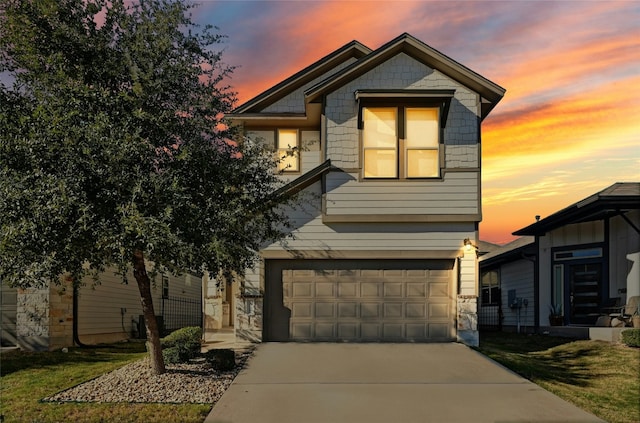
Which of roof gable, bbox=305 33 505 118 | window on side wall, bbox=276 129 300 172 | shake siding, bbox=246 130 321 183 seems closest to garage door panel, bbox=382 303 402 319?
shake siding, bbox=246 130 321 183

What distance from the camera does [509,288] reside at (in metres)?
26.6

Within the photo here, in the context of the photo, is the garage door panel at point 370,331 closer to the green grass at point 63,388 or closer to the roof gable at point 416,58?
the green grass at point 63,388

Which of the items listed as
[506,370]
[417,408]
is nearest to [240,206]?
[417,408]

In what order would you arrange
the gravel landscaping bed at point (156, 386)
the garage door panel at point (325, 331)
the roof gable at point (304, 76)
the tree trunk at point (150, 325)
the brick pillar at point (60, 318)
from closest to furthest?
the gravel landscaping bed at point (156, 386)
the tree trunk at point (150, 325)
the garage door panel at point (325, 331)
the brick pillar at point (60, 318)
the roof gable at point (304, 76)

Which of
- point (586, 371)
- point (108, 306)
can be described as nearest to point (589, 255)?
point (586, 371)

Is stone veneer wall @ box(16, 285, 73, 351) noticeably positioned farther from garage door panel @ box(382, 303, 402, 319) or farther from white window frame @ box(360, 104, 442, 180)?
white window frame @ box(360, 104, 442, 180)

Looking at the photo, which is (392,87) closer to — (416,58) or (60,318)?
(416,58)

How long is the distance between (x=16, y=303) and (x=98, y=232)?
853 centimetres

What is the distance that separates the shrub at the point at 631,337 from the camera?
53.6 feet

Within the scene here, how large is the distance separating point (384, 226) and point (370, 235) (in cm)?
45

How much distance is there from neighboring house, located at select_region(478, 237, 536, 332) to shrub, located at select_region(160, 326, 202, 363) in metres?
14.8

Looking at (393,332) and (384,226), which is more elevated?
(384,226)

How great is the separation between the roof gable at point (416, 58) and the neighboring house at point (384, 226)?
33 millimetres

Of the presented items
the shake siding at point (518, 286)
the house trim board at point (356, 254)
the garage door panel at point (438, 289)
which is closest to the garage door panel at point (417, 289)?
the garage door panel at point (438, 289)
